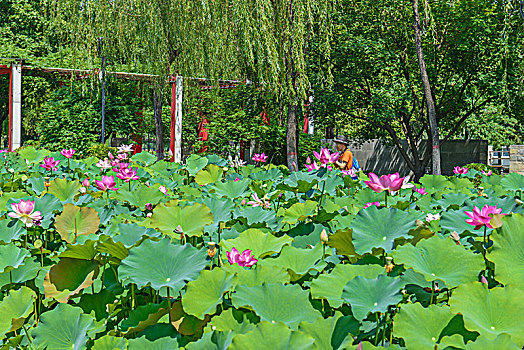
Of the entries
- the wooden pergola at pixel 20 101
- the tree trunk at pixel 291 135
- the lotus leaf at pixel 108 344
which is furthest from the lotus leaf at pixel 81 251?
the wooden pergola at pixel 20 101

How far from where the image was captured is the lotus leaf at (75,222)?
159 cm

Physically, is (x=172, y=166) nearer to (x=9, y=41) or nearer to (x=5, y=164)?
(x=5, y=164)

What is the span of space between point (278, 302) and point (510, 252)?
0.58 metres

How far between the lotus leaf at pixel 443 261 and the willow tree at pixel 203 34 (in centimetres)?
702

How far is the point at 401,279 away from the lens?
41.1 inches

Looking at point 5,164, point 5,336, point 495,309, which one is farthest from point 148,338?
point 5,164

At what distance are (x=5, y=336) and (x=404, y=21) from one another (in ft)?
44.4

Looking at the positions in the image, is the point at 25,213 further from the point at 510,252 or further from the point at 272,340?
the point at 510,252

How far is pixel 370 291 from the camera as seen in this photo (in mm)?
1013

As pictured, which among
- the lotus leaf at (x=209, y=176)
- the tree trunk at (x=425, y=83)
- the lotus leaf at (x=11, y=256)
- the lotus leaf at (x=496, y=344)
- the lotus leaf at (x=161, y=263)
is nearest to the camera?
the lotus leaf at (x=496, y=344)

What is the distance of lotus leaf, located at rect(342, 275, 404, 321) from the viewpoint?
1.00 meters

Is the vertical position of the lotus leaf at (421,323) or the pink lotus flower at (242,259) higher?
the pink lotus flower at (242,259)

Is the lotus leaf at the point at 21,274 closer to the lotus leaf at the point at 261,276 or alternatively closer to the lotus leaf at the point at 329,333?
the lotus leaf at the point at 261,276

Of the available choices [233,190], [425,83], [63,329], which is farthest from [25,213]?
[425,83]
